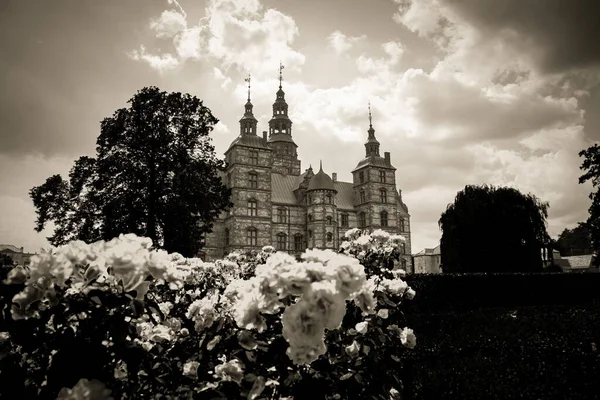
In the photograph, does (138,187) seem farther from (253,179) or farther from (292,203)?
(292,203)

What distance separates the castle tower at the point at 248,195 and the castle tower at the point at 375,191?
1358cm

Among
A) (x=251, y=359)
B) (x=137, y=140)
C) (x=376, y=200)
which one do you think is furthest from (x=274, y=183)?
(x=251, y=359)

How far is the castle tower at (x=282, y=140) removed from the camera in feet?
179

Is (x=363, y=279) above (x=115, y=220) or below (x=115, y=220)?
below

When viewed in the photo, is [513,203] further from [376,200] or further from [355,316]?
[355,316]

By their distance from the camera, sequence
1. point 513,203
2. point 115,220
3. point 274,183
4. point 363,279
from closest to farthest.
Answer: point 363,279 < point 115,220 < point 513,203 < point 274,183

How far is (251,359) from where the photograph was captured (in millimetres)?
2488

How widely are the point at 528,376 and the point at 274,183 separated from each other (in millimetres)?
40063

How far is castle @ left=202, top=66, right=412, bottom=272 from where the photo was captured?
38.1 metres

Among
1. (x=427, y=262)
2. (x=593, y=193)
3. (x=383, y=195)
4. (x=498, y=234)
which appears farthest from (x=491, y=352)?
(x=427, y=262)

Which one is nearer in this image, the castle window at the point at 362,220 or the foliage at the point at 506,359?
the foliage at the point at 506,359

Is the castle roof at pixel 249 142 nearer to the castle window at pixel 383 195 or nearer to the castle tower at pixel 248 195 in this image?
the castle tower at pixel 248 195

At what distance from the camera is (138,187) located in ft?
68.5

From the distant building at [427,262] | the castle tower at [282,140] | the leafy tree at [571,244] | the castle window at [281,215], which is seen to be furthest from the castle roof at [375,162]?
the leafy tree at [571,244]
